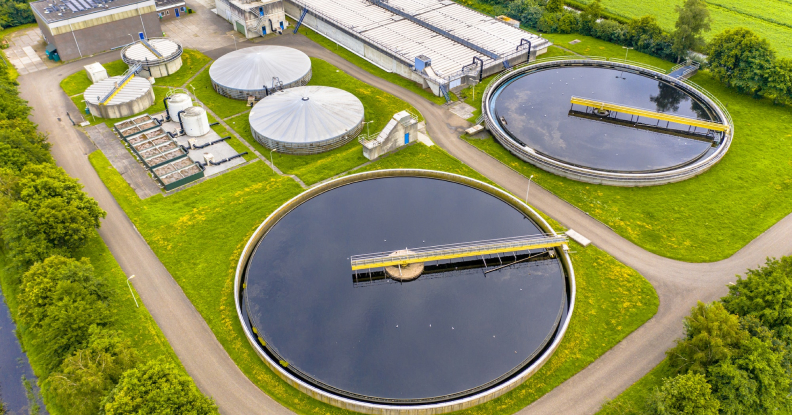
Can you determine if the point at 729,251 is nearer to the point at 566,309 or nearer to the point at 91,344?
the point at 566,309

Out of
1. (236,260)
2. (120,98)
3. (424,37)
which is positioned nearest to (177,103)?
(120,98)

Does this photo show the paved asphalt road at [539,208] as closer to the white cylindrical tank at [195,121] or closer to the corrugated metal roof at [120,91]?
the corrugated metal roof at [120,91]

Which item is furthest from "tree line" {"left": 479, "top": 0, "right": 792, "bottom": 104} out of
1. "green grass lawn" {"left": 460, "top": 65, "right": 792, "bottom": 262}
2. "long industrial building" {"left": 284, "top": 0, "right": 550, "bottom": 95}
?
"long industrial building" {"left": 284, "top": 0, "right": 550, "bottom": 95}

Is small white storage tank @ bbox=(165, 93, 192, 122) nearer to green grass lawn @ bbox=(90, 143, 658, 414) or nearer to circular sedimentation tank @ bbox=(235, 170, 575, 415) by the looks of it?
green grass lawn @ bbox=(90, 143, 658, 414)

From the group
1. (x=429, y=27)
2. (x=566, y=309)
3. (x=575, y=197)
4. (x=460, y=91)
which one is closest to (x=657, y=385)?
(x=566, y=309)

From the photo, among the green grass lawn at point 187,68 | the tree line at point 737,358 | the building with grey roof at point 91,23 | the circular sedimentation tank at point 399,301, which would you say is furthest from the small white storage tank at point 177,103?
the tree line at point 737,358

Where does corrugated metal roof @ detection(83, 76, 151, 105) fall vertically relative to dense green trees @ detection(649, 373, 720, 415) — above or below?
above

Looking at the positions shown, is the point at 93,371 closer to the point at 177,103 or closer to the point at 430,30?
the point at 177,103
